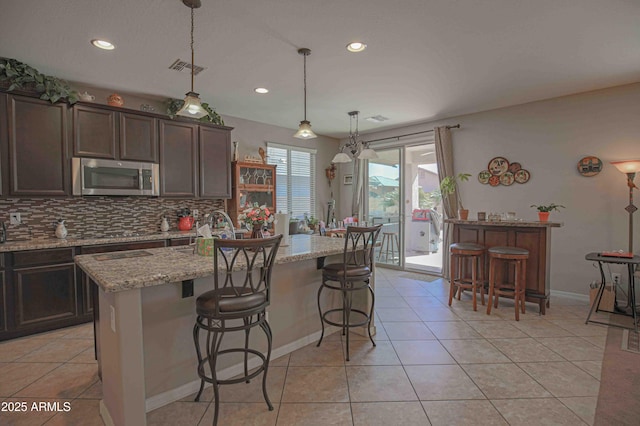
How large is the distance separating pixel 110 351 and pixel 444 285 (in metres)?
4.48

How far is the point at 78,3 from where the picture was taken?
223 cm

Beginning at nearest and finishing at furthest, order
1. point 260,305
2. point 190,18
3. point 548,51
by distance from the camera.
→ point 260,305 < point 190,18 < point 548,51

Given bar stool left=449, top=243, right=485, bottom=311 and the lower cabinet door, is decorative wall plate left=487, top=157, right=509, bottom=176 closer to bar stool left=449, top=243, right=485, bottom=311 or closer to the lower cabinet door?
bar stool left=449, top=243, right=485, bottom=311

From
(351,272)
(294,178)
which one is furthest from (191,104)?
(294,178)

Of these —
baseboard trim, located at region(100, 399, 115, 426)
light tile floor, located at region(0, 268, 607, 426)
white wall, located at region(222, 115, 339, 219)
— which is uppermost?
white wall, located at region(222, 115, 339, 219)

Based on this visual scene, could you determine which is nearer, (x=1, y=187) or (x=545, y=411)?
(x=545, y=411)

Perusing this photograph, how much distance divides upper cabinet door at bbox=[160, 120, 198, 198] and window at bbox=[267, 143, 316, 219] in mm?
1595

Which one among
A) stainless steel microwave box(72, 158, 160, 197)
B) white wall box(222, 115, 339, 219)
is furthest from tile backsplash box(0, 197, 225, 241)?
white wall box(222, 115, 339, 219)

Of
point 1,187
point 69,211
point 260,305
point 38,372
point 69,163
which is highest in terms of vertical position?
point 69,163

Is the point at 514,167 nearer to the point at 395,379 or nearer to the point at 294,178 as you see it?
the point at 294,178

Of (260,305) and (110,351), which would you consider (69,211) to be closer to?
(110,351)

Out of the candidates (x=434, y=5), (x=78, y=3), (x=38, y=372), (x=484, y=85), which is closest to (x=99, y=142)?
(x=78, y=3)

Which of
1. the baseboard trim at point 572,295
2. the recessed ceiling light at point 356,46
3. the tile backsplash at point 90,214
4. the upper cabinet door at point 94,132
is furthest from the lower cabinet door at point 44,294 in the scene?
the baseboard trim at point 572,295

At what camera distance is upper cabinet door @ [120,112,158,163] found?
3791 millimetres
